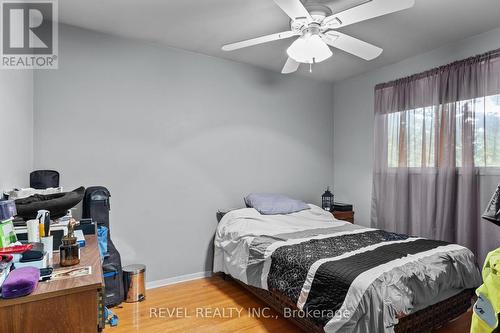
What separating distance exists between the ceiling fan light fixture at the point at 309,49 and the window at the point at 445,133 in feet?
5.48

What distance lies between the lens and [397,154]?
3432mm

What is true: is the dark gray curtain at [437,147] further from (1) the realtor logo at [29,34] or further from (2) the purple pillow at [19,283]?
(1) the realtor logo at [29,34]

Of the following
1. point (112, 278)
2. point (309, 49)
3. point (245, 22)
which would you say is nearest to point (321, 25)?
point (309, 49)

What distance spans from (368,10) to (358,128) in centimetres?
248

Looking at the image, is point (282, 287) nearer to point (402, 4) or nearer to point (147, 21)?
point (402, 4)

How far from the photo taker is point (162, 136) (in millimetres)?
3105

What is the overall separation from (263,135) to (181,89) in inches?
47.3

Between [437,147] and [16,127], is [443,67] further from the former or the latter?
[16,127]

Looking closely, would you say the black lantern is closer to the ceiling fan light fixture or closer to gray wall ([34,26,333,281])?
gray wall ([34,26,333,281])

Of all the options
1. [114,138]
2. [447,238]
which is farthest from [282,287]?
[114,138]

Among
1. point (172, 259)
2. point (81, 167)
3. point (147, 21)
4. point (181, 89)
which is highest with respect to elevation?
point (147, 21)

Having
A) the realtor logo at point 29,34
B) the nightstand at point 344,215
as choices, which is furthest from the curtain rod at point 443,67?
the realtor logo at point 29,34

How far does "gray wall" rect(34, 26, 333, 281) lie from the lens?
2682 millimetres

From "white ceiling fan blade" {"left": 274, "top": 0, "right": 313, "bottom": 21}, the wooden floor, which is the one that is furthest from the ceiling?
the wooden floor
